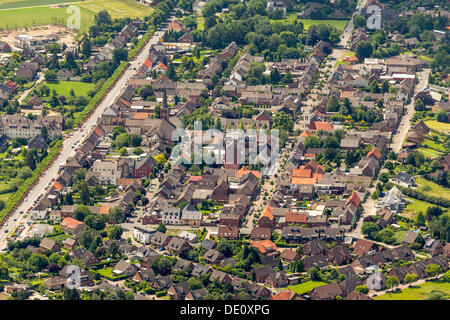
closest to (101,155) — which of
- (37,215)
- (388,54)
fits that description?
(37,215)

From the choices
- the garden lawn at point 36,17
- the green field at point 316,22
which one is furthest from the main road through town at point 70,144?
the green field at point 316,22

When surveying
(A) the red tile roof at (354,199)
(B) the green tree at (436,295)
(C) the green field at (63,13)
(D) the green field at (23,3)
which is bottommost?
(D) the green field at (23,3)

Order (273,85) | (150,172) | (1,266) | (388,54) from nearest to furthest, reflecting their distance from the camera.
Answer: (1,266) < (150,172) < (273,85) < (388,54)

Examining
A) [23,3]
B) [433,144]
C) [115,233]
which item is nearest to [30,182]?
[115,233]

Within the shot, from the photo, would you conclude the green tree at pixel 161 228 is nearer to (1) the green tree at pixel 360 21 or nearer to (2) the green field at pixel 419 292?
(2) the green field at pixel 419 292

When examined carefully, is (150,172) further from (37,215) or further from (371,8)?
(371,8)

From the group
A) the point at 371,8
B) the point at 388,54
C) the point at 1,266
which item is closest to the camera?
the point at 1,266
